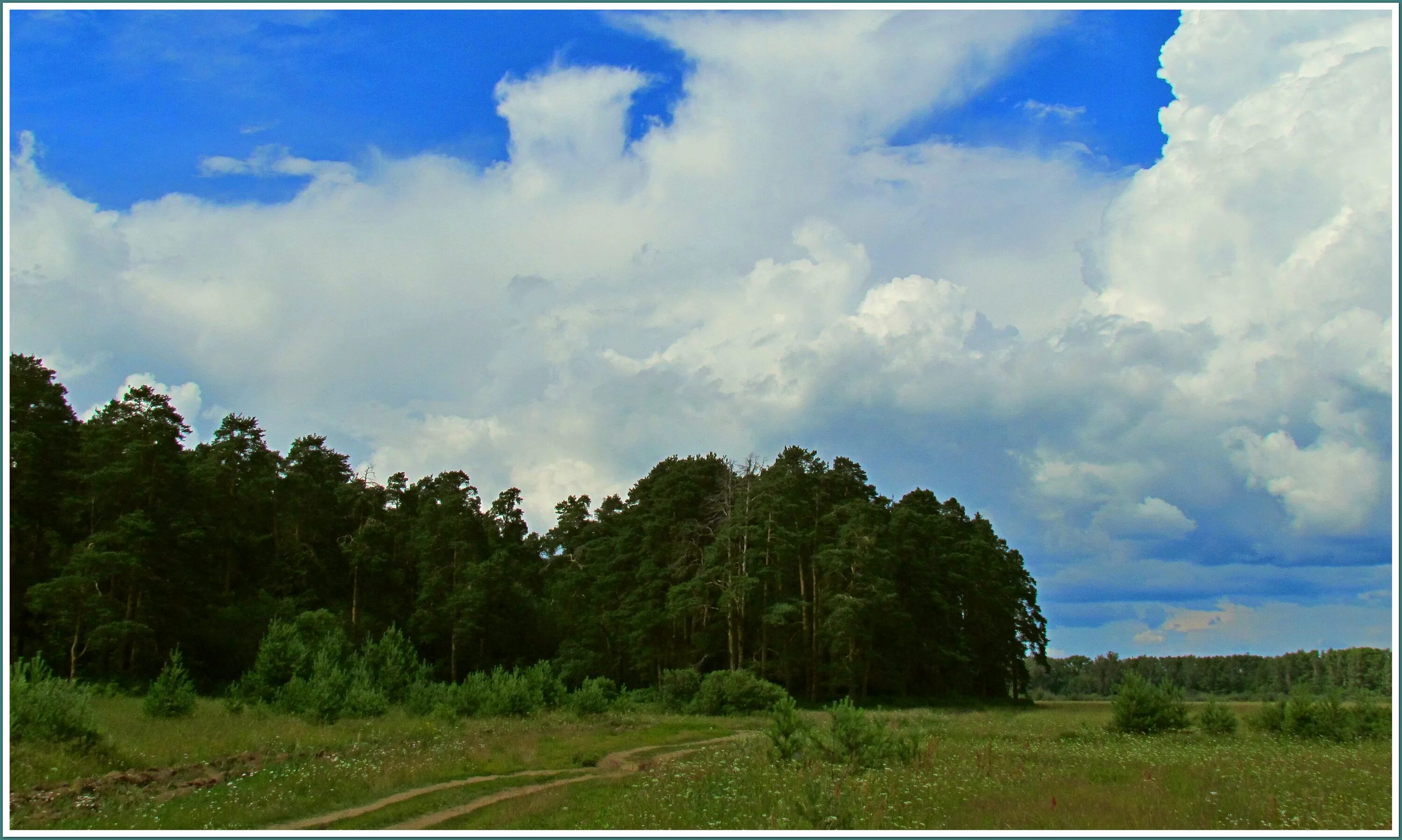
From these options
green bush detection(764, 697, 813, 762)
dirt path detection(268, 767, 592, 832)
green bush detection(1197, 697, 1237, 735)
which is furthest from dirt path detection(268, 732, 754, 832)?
green bush detection(1197, 697, 1237, 735)

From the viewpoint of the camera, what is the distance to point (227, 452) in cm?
5775

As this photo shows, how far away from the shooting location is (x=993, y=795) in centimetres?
1652

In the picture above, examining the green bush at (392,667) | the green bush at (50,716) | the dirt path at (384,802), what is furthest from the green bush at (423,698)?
the green bush at (50,716)

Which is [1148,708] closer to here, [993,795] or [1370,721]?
[1370,721]

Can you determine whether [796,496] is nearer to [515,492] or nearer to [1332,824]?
[515,492]

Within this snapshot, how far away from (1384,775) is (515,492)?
5951 centimetres

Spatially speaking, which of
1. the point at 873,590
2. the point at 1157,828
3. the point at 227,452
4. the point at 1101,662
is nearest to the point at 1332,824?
the point at 1157,828

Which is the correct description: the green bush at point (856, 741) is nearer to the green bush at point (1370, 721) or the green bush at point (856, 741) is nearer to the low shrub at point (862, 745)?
the low shrub at point (862, 745)

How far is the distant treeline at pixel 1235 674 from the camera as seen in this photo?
121 ft

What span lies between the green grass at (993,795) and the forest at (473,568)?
95.7 feet

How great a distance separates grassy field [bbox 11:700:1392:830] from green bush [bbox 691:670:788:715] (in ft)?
53.2

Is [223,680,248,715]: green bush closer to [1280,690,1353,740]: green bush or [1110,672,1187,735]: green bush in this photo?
[1110,672,1187,735]: green bush

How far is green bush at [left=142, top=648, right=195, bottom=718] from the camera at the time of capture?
27.9m

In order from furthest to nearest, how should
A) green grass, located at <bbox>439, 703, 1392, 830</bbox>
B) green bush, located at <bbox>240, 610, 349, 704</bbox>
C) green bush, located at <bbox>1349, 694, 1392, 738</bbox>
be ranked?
green bush, located at <bbox>240, 610, 349, 704</bbox>, green bush, located at <bbox>1349, 694, 1392, 738</bbox>, green grass, located at <bbox>439, 703, 1392, 830</bbox>
